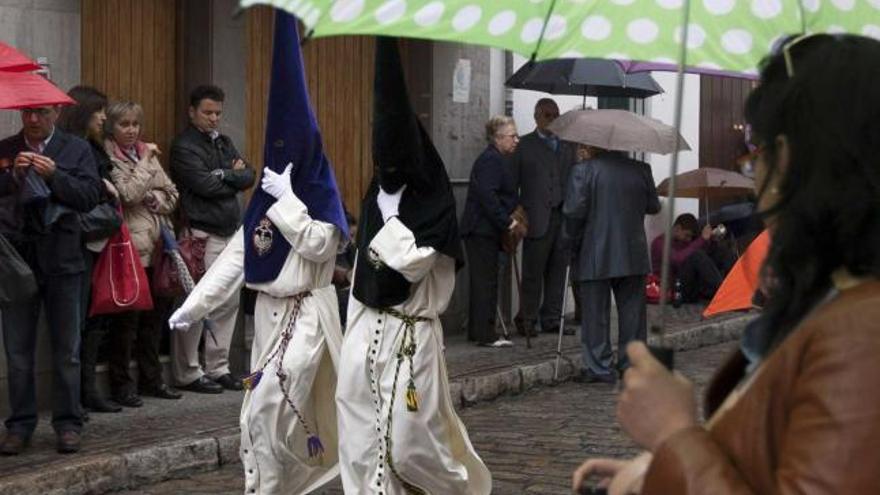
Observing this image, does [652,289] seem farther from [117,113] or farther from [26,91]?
[26,91]

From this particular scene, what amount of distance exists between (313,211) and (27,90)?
1.41 m

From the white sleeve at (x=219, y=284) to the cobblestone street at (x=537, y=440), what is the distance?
3.93ft

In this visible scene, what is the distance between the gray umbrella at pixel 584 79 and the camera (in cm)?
1273

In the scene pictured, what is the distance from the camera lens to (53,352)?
8.41 m

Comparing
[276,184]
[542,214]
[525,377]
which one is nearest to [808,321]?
[276,184]

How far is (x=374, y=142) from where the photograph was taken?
6.32 m

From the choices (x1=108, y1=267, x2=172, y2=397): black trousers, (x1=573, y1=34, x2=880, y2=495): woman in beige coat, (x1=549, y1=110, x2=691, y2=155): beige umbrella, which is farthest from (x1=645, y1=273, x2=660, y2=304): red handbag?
(x1=573, y1=34, x2=880, y2=495): woman in beige coat

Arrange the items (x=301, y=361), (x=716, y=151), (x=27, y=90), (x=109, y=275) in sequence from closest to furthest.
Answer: (x=301, y=361) < (x=27, y=90) < (x=109, y=275) < (x=716, y=151)

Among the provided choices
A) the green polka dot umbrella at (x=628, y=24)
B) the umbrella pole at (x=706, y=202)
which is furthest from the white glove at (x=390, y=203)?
the umbrella pole at (x=706, y=202)

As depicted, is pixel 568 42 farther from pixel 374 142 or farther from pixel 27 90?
pixel 27 90

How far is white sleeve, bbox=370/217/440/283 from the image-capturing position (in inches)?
250

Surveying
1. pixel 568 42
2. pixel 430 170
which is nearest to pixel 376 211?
pixel 430 170

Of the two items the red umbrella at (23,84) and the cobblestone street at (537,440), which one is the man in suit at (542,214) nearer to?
the cobblestone street at (537,440)

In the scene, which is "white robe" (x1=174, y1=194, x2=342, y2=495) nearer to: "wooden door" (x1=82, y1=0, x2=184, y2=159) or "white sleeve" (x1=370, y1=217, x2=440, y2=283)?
"white sleeve" (x1=370, y1=217, x2=440, y2=283)
